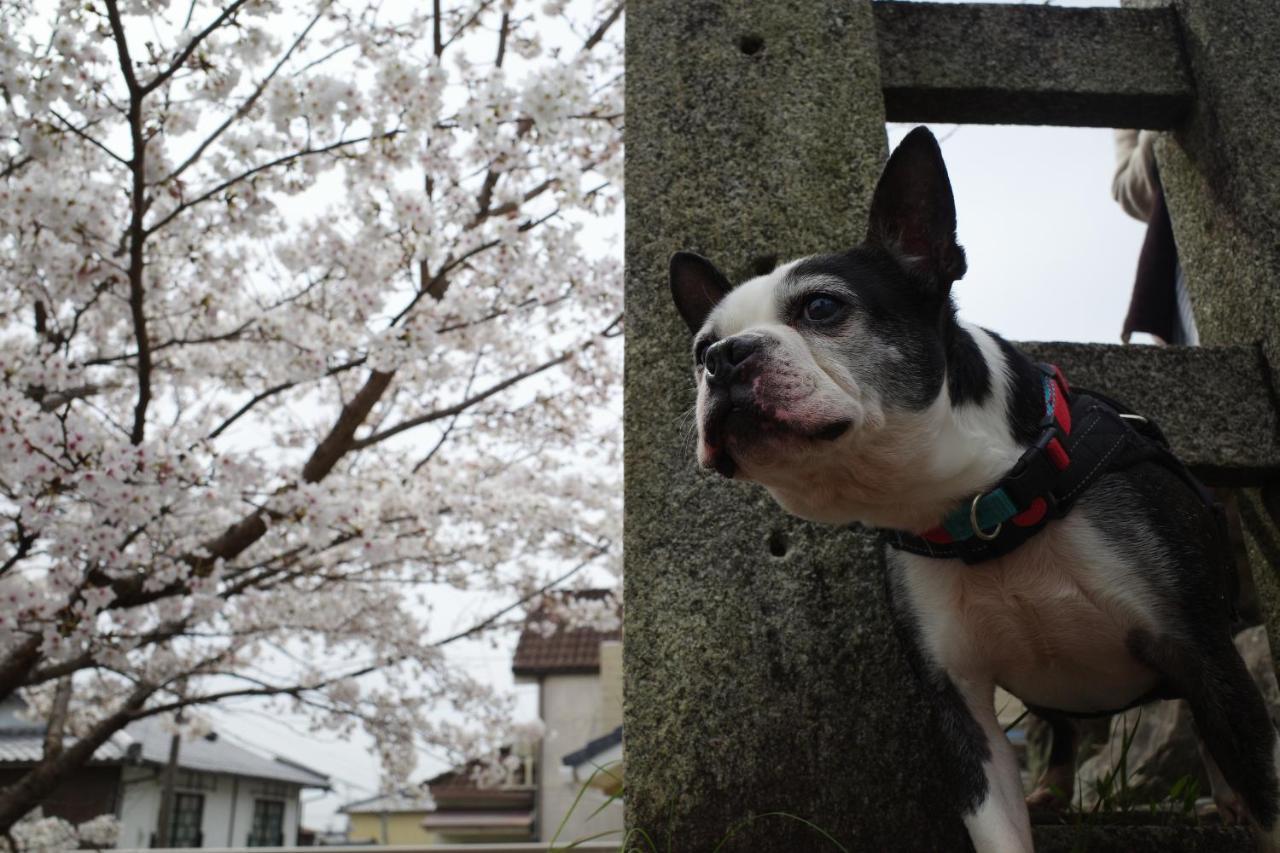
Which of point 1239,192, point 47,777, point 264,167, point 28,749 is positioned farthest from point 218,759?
point 1239,192

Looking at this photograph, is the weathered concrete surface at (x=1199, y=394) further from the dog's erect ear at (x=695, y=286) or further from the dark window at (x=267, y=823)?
the dark window at (x=267, y=823)

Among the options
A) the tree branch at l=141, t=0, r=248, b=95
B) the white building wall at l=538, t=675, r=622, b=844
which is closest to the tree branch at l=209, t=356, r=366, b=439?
the tree branch at l=141, t=0, r=248, b=95

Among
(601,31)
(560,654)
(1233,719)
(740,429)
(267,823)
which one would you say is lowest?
(267,823)

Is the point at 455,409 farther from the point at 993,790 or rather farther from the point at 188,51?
the point at 993,790

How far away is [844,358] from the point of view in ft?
5.68

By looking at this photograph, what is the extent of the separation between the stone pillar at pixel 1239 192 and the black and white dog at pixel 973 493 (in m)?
0.83

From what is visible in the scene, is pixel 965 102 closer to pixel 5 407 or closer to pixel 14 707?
pixel 5 407

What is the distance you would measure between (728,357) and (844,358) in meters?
0.23

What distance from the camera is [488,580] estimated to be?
9156 mm

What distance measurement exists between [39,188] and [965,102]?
516cm

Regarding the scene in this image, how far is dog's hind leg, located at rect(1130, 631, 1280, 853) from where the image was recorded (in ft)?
5.22

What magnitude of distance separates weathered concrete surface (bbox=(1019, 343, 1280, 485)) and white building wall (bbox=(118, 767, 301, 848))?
17935mm

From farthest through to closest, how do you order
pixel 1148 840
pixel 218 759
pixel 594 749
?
pixel 218 759
pixel 594 749
pixel 1148 840

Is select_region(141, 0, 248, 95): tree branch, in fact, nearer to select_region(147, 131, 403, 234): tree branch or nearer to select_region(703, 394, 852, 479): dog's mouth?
select_region(147, 131, 403, 234): tree branch
